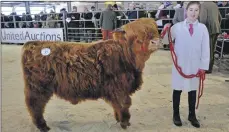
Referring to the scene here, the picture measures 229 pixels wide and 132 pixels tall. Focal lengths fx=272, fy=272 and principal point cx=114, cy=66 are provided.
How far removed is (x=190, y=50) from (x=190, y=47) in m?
0.03

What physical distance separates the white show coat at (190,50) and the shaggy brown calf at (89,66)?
1.08ft

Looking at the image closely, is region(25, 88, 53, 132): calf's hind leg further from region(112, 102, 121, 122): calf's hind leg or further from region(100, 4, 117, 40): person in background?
region(100, 4, 117, 40): person in background

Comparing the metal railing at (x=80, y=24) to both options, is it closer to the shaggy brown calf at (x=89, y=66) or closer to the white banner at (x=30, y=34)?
the white banner at (x=30, y=34)

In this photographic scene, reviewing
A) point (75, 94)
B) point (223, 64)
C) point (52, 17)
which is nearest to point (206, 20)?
point (223, 64)

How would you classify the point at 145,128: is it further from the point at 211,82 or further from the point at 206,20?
the point at 206,20

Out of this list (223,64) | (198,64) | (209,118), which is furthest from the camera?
(223,64)

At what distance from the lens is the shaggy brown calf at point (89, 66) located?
296 centimetres

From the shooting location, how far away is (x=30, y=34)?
37.9ft

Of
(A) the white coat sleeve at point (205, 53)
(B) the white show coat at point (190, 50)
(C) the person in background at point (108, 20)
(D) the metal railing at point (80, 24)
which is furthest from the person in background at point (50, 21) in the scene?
(A) the white coat sleeve at point (205, 53)

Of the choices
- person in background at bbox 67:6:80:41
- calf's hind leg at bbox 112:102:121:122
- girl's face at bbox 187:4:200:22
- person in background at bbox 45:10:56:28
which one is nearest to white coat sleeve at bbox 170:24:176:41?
girl's face at bbox 187:4:200:22

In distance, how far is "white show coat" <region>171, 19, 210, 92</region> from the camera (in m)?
3.11

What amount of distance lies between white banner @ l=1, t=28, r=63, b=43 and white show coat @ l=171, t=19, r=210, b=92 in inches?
327

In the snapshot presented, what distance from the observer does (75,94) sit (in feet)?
9.95

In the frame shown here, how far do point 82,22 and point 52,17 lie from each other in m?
1.59
